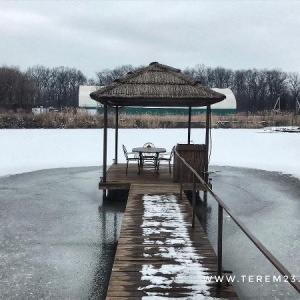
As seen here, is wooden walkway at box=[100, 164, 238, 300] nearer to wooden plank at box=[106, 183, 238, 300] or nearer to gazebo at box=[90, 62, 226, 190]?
wooden plank at box=[106, 183, 238, 300]

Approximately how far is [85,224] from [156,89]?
3.32 m

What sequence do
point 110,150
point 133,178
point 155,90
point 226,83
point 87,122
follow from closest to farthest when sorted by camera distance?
point 155,90 < point 133,178 < point 110,150 < point 87,122 < point 226,83

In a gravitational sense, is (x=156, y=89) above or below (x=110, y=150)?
above

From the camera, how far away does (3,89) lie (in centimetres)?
5038

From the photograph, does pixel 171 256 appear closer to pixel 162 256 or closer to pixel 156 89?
pixel 162 256

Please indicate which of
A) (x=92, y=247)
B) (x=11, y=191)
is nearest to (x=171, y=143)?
(x=11, y=191)

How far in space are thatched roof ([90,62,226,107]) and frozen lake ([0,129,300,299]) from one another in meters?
2.23

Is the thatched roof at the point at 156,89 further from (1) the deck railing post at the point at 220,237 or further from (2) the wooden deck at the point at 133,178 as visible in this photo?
(1) the deck railing post at the point at 220,237

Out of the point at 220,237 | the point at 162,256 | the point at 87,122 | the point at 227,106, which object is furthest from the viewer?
the point at 227,106

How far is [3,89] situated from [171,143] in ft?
122

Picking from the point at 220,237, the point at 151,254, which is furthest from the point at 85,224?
the point at 220,237

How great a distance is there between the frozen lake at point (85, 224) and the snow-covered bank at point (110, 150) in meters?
0.09

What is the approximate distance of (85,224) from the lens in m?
6.73

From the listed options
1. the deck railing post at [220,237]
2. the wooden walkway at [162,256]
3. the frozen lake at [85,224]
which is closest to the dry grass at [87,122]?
the frozen lake at [85,224]
